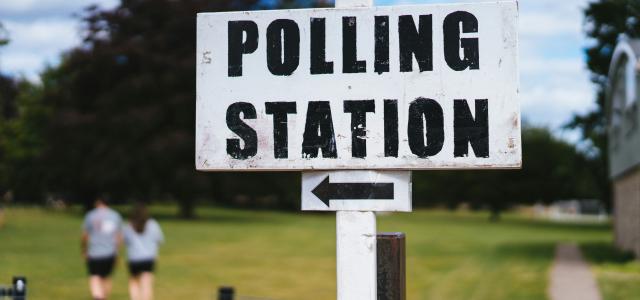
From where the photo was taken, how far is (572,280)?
18.8m

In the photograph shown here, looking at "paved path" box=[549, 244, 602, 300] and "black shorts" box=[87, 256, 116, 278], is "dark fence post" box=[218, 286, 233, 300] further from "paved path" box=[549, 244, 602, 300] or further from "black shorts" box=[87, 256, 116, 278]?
"paved path" box=[549, 244, 602, 300]

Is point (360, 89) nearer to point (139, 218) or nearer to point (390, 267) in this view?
point (390, 267)

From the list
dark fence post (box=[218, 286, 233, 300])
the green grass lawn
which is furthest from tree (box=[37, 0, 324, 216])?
dark fence post (box=[218, 286, 233, 300])

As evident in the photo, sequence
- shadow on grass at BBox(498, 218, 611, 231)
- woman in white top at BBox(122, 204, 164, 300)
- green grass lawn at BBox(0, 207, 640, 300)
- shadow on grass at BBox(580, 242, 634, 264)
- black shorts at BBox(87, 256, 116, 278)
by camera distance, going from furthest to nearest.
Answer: shadow on grass at BBox(498, 218, 611, 231), shadow on grass at BBox(580, 242, 634, 264), green grass lawn at BBox(0, 207, 640, 300), black shorts at BBox(87, 256, 116, 278), woman in white top at BBox(122, 204, 164, 300)

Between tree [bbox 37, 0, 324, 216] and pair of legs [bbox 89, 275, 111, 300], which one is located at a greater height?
tree [bbox 37, 0, 324, 216]

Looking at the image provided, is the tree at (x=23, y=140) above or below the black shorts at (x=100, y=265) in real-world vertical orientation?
above

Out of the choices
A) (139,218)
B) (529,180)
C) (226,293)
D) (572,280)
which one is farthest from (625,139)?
(529,180)

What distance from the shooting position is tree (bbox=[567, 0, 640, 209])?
24569mm

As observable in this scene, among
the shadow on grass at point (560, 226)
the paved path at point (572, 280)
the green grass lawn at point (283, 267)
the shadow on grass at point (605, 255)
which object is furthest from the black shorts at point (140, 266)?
the shadow on grass at point (560, 226)

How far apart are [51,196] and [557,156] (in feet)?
138

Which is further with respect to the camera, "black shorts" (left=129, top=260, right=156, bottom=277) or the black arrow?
"black shorts" (left=129, top=260, right=156, bottom=277)

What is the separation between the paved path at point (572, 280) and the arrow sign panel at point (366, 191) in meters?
13.1

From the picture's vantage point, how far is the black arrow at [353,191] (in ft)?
10.4

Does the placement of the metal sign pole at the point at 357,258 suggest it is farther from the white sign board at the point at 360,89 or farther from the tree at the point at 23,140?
the tree at the point at 23,140
